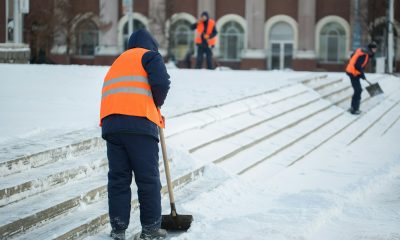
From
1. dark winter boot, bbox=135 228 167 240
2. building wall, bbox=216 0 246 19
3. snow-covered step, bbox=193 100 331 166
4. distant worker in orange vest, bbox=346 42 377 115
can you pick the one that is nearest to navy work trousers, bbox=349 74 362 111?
distant worker in orange vest, bbox=346 42 377 115

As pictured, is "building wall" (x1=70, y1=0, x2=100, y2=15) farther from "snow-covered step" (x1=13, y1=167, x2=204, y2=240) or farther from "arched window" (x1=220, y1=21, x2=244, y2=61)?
"snow-covered step" (x1=13, y1=167, x2=204, y2=240)

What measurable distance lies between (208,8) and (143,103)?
4401cm

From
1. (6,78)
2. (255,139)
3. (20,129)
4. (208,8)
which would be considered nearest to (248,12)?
(208,8)

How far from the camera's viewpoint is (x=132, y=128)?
637cm

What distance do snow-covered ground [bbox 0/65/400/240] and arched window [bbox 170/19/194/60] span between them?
33.8 m

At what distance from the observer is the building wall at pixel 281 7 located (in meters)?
49.2

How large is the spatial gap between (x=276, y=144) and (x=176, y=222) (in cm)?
572

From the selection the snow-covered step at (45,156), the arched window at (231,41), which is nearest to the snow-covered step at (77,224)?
the snow-covered step at (45,156)

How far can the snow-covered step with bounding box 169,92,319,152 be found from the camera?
33.8ft

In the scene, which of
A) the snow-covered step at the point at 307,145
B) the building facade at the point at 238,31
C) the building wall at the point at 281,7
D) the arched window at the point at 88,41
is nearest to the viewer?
the snow-covered step at the point at 307,145

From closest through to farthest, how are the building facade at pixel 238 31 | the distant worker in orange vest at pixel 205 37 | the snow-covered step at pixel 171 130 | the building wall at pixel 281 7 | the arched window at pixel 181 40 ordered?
1. the snow-covered step at pixel 171 130
2. the distant worker in orange vest at pixel 205 37
3. the building facade at pixel 238 31
4. the building wall at pixel 281 7
5. the arched window at pixel 181 40

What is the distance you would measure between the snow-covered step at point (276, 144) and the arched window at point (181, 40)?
33867 millimetres

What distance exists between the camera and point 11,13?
25.4 metres

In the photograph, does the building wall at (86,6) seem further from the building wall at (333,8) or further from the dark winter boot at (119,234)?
the dark winter boot at (119,234)
